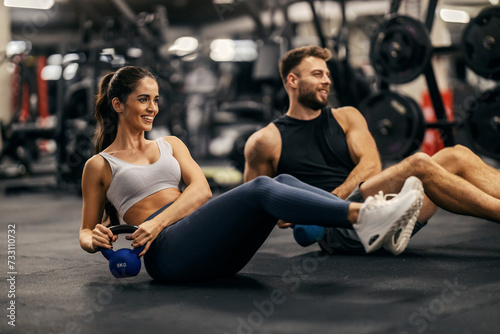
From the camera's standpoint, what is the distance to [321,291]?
200 cm

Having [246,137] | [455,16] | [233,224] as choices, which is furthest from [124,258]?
[455,16]

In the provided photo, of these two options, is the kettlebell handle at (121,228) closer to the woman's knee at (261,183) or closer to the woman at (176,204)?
the woman at (176,204)

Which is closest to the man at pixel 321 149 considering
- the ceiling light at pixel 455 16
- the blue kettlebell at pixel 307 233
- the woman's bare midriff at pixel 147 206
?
the blue kettlebell at pixel 307 233

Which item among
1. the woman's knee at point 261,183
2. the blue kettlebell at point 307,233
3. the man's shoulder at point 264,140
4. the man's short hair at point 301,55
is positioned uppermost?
the man's short hair at point 301,55

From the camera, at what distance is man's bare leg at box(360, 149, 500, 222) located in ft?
7.55

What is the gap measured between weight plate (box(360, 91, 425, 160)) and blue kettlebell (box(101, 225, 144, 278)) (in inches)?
113

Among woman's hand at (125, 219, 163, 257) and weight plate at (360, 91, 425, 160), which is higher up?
weight plate at (360, 91, 425, 160)

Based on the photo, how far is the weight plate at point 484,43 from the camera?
13.1ft

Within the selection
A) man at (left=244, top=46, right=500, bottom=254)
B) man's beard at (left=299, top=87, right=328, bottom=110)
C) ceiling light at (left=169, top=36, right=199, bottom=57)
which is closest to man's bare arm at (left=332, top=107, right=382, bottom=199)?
man at (left=244, top=46, right=500, bottom=254)

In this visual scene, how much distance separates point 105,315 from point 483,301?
1120 mm

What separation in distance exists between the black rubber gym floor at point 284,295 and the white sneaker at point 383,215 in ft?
0.68

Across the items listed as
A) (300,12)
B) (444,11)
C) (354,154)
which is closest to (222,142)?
(300,12)

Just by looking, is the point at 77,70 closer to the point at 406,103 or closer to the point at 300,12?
the point at 406,103

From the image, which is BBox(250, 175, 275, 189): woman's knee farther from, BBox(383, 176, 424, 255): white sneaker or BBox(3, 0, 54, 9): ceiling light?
BBox(3, 0, 54, 9): ceiling light
